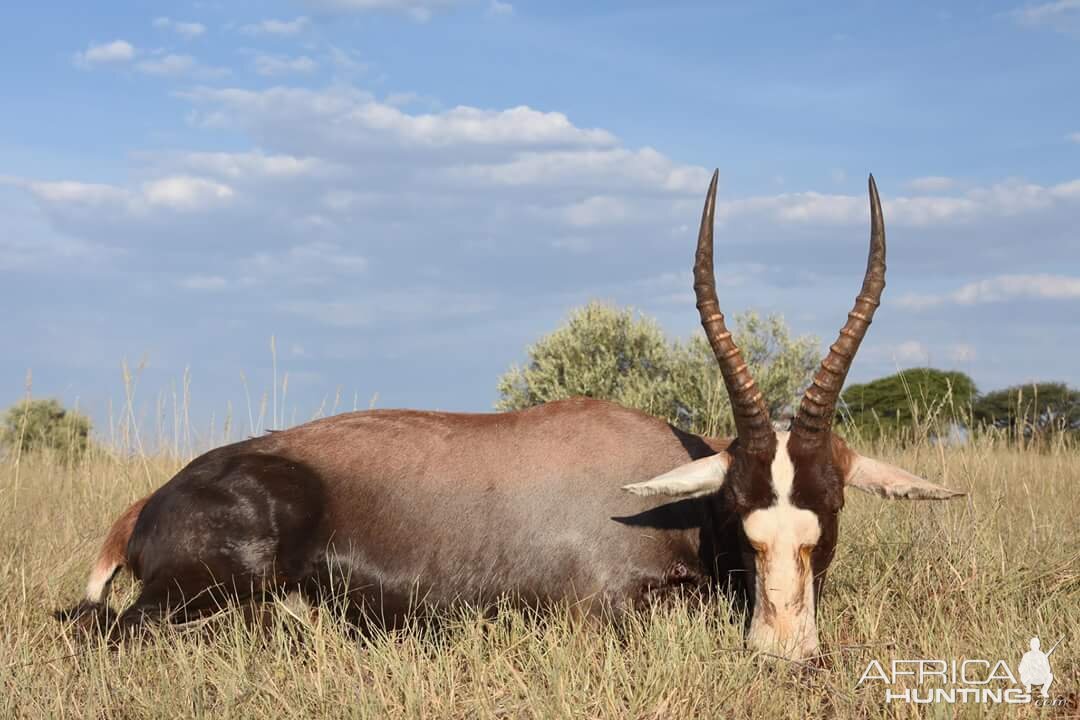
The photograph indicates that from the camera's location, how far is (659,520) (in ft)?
19.9

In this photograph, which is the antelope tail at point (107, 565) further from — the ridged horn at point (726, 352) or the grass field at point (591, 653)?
the ridged horn at point (726, 352)

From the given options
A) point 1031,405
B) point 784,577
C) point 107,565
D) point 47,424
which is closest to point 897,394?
point 1031,405

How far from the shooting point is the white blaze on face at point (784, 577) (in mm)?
5031

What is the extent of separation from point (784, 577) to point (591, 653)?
3.08 ft

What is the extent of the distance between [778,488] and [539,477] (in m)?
1.56

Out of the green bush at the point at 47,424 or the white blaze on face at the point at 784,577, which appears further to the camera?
the green bush at the point at 47,424

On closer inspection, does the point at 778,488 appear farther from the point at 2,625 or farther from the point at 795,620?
the point at 2,625

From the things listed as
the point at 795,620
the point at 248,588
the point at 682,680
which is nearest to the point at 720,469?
the point at 795,620

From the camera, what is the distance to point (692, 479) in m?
5.55

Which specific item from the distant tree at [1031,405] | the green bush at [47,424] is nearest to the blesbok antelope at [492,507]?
the green bush at [47,424]

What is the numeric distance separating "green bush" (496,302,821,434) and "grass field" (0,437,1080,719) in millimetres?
11712

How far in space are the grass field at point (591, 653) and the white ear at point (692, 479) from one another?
59 centimetres

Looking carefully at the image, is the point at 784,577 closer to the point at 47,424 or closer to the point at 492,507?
the point at 492,507

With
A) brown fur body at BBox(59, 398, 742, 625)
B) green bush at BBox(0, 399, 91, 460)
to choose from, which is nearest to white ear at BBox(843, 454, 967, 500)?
brown fur body at BBox(59, 398, 742, 625)
